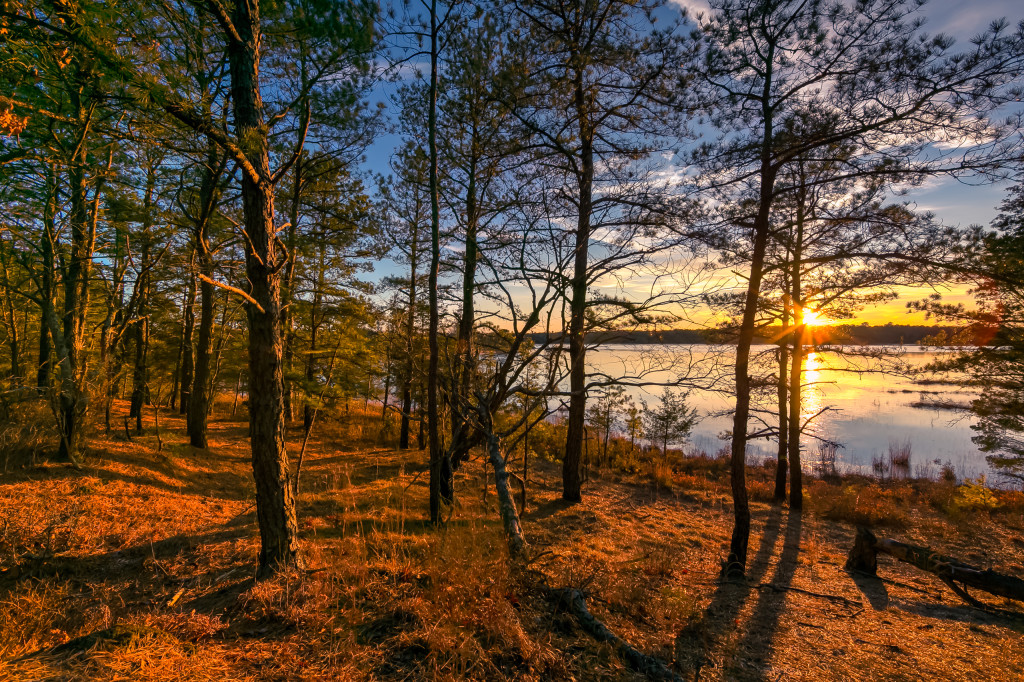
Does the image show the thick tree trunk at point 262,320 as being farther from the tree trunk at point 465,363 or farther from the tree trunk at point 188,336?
the tree trunk at point 188,336

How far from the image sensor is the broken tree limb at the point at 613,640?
282 cm

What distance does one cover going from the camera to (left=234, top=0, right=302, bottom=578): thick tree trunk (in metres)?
3.50

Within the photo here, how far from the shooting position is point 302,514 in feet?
20.9

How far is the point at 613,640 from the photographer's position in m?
3.06

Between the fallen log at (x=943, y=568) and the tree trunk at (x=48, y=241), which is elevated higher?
the tree trunk at (x=48, y=241)

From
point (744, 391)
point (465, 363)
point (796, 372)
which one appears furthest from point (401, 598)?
point (796, 372)

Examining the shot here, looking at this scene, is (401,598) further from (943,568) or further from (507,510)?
(943,568)

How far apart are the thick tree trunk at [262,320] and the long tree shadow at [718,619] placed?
3.60 meters

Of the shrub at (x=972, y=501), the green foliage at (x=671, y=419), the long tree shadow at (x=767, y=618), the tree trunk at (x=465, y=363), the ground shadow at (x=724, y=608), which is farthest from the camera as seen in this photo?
the green foliage at (x=671, y=419)

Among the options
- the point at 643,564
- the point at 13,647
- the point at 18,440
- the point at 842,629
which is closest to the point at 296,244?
the point at 18,440

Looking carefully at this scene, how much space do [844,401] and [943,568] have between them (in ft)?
131

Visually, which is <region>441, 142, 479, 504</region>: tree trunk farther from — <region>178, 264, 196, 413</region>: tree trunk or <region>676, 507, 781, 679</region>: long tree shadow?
<region>178, 264, 196, 413</region>: tree trunk

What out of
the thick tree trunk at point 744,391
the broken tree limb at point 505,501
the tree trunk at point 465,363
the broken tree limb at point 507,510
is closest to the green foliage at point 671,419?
the thick tree trunk at point 744,391

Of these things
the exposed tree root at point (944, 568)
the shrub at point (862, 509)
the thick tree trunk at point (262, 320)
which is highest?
the thick tree trunk at point (262, 320)
